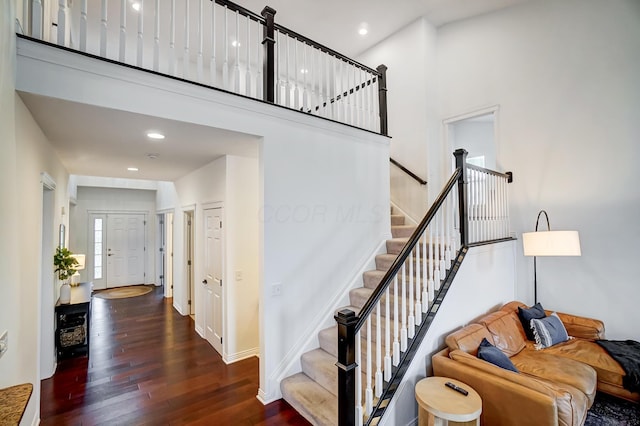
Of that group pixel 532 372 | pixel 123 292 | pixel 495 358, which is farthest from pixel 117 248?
pixel 532 372

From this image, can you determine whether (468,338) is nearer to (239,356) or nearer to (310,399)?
(310,399)

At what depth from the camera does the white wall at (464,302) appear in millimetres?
2439

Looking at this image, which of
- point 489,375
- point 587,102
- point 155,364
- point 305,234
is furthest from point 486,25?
point 155,364

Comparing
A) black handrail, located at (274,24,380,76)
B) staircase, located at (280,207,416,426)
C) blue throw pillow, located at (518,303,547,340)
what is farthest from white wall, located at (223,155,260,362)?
blue throw pillow, located at (518,303,547,340)

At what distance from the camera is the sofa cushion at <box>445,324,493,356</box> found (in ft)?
8.80

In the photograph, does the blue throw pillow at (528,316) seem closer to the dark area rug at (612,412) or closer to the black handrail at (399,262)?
the dark area rug at (612,412)

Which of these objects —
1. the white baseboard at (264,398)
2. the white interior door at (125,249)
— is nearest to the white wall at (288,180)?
the white baseboard at (264,398)

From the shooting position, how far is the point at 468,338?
2.77m

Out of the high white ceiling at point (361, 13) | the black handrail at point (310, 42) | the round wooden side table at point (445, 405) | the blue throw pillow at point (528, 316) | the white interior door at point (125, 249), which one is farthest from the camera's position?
the white interior door at point (125, 249)

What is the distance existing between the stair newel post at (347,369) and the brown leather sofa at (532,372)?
3.20 feet

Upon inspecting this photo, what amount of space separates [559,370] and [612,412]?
1.90ft

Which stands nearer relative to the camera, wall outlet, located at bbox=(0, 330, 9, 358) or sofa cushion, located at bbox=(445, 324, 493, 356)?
wall outlet, located at bbox=(0, 330, 9, 358)

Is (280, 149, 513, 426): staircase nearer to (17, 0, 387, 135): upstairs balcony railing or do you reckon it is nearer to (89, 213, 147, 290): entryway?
(17, 0, 387, 135): upstairs balcony railing

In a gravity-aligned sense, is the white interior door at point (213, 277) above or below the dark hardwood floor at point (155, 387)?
above
